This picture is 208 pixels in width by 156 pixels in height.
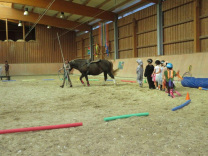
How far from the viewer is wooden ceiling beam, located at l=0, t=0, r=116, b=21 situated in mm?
15977

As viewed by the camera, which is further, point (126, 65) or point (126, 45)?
point (126, 45)

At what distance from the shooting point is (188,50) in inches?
484

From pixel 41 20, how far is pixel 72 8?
23.0ft

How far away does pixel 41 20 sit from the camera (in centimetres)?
2269

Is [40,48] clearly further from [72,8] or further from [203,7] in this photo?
[203,7]

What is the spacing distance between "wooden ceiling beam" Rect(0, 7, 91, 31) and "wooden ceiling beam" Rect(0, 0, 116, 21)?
18.8 ft

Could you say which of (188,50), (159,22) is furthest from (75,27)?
(188,50)

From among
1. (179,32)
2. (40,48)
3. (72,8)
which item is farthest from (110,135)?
(40,48)

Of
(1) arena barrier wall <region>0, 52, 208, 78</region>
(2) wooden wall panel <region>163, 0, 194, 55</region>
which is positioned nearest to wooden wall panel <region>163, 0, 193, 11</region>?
(2) wooden wall panel <region>163, 0, 194, 55</region>

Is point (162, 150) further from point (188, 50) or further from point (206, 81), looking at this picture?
point (188, 50)

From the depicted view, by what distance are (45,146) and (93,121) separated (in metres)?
1.26

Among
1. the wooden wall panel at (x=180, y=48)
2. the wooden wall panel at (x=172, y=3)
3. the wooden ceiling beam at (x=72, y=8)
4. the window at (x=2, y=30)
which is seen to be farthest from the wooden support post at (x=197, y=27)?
the window at (x=2, y=30)

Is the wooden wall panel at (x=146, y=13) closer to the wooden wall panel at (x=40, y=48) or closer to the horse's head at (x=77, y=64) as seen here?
the horse's head at (x=77, y=64)

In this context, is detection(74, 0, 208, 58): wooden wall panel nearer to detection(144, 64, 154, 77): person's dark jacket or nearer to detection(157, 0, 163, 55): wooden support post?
detection(157, 0, 163, 55): wooden support post
